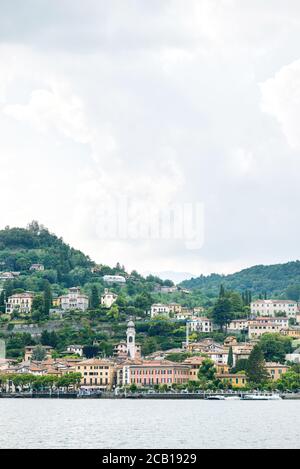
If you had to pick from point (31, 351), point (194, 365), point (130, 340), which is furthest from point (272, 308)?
point (194, 365)

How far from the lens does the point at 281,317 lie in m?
138

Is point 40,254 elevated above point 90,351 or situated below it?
above

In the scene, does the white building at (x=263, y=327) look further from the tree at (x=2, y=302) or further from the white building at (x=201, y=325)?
the tree at (x=2, y=302)

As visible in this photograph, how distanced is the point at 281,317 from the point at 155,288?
3255 centimetres

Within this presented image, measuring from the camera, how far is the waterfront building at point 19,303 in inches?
5438

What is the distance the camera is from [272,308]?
471 ft

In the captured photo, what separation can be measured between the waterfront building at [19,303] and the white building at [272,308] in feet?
66.7

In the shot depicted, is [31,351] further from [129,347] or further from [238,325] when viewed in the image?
[238,325]

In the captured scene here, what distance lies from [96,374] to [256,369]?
12258 millimetres

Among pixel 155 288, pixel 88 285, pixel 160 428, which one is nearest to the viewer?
pixel 160 428

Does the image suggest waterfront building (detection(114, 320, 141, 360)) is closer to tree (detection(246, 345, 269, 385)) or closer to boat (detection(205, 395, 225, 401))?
tree (detection(246, 345, 269, 385))

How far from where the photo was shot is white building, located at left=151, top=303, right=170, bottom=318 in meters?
138
